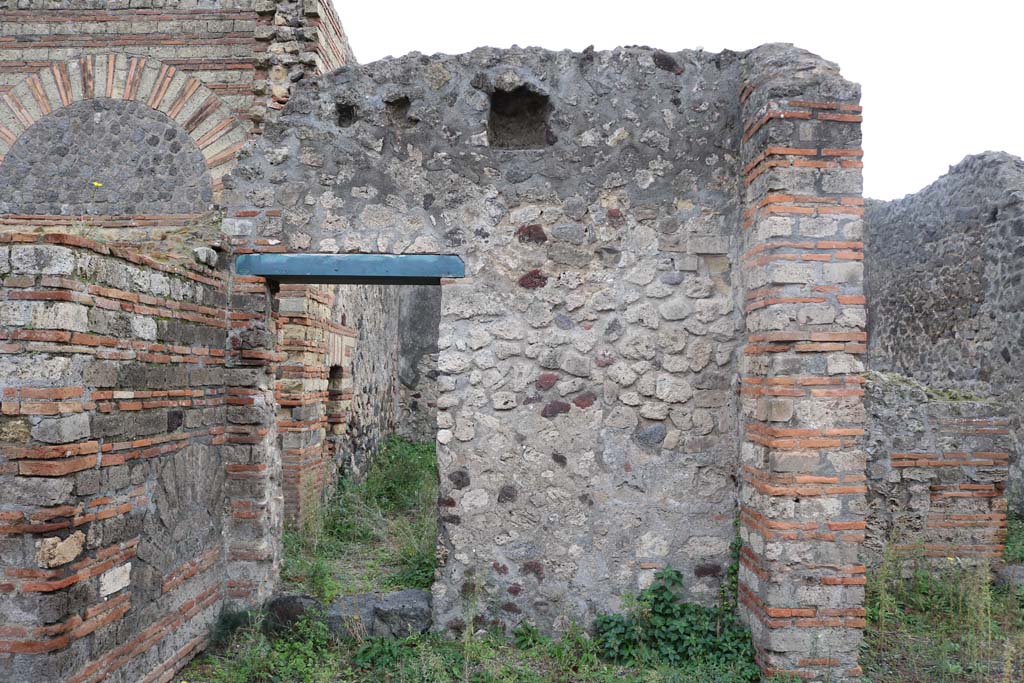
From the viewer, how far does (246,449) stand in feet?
15.3

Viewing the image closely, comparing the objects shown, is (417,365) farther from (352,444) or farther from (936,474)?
(936,474)

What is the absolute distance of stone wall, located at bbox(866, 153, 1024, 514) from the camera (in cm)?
769

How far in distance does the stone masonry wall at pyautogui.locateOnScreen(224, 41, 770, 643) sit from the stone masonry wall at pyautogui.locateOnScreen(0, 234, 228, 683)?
128 cm

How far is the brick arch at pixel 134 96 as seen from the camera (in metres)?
8.16

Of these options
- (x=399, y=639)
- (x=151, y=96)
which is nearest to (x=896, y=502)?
(x=399, y=639)

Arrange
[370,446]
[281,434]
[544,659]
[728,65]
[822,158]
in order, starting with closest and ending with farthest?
[822,158] < [544,659] < [728,65] < [281,434] < [370,446]

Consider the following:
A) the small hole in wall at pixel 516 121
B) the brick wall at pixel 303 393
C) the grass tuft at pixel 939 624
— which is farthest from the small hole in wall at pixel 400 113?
the grass tuft at pixel 939 624

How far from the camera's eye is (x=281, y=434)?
6516 millimetres

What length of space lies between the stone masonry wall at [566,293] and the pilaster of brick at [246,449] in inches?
23.6

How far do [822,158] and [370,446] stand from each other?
22.8ft

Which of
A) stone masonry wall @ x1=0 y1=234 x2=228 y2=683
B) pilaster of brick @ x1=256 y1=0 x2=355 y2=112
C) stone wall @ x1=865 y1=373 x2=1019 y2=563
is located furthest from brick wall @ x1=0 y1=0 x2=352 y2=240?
stone wall @ x1=865 y1=373 x2=1019 y2=563

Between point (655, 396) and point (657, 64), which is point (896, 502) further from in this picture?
point (657, 64)

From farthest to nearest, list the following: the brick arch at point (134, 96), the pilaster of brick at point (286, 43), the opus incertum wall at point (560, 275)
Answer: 1. the brick arch at point (134, 96)
2. the pilaster of brick at point (286, 43)
3. the opus incertum wall at point (560, 275)

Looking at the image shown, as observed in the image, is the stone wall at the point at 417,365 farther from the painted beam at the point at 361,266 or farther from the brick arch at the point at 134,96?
the painted beam at the point at 361,266
